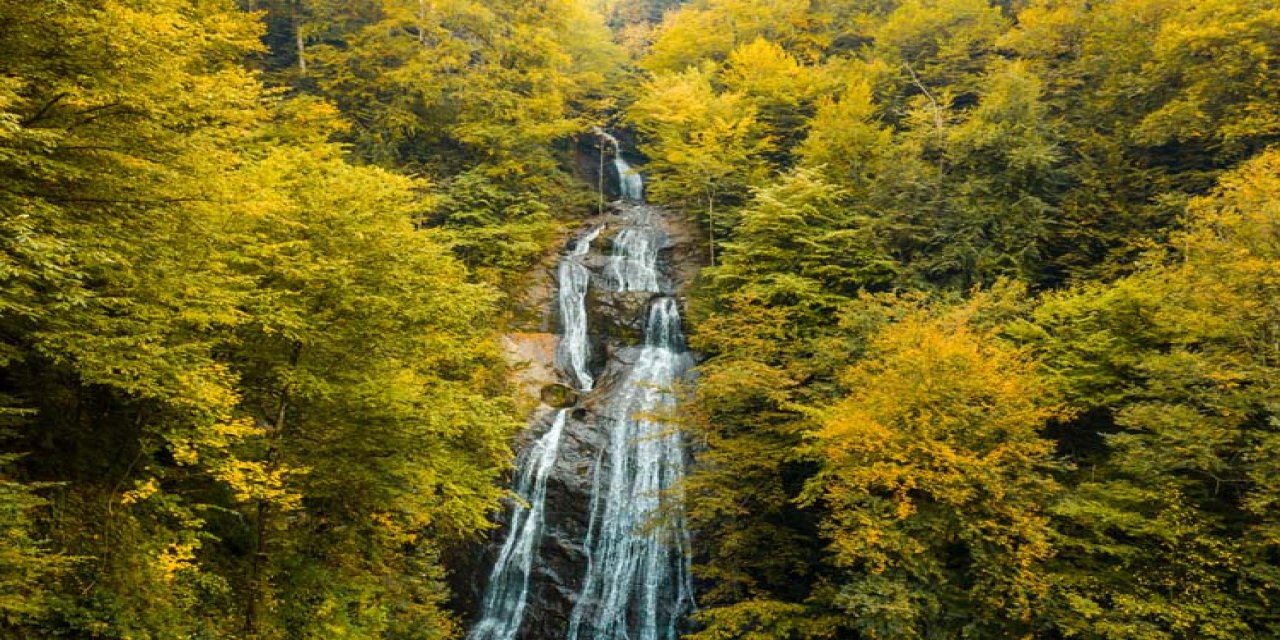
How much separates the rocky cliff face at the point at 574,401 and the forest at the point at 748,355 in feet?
4.35

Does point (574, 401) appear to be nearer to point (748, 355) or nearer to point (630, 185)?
point (748, 355)

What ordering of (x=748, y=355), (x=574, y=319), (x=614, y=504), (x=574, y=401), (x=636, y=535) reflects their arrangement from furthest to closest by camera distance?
1. (x=574, y=319)
2. (x=574, y=401)
3. (x=614, y=504)
4. (x=636, y=535)
5. (x=748, y=355)

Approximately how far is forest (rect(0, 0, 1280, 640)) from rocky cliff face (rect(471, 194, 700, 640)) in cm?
132

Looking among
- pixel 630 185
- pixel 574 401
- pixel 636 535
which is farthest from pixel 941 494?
pixel 630 185

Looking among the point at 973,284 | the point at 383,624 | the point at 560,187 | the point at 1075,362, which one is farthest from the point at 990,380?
the point at 560,187

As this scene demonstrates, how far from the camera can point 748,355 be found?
52.5ft

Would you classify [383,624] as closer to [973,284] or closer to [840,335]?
[840,335]

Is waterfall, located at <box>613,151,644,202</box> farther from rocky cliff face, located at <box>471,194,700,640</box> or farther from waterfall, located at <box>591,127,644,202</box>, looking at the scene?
rocky cliff face, located at <box>471,194,700,640</box>

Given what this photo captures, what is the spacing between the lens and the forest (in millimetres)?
7246

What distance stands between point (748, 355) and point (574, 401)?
297 inches

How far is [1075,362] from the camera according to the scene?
14047 millimetres

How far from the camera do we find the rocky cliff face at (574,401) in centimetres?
1731

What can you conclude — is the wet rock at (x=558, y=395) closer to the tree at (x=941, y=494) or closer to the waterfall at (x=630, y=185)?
the tree at (x=941, y=494)

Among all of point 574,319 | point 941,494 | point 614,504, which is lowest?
point 614,504
